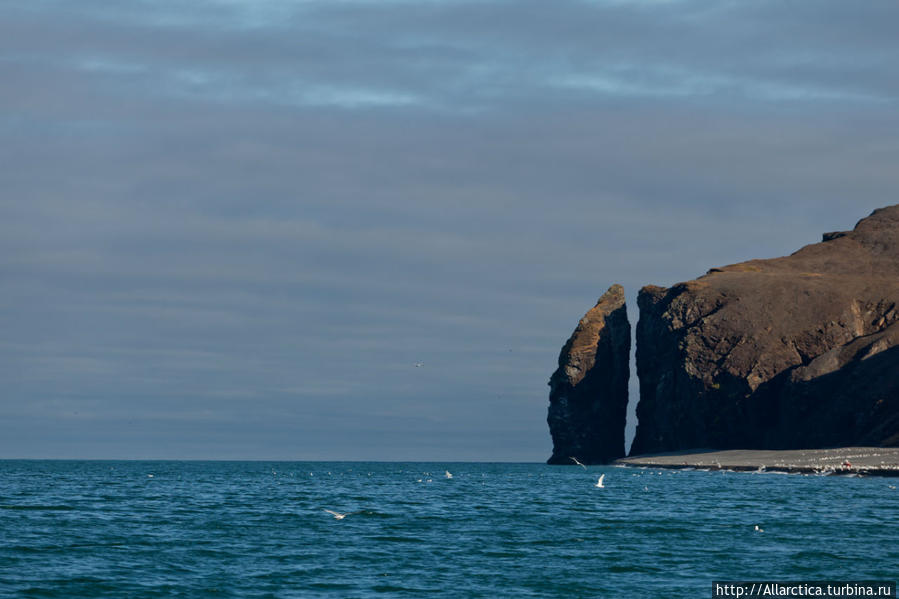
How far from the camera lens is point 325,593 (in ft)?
148

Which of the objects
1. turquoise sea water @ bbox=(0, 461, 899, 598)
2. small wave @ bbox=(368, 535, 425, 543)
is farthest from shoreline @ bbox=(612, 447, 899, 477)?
small wave @ bbox=(368, 535, 425, 543)

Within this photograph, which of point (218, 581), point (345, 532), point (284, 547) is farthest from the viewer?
point (345, 532)

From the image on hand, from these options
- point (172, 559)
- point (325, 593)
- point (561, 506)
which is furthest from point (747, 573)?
point (561, 506)

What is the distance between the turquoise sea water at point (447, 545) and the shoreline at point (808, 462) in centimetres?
3790

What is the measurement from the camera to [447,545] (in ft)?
203

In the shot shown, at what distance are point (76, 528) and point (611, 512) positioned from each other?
132 feet

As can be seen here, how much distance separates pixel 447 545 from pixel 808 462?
113265 millimetres

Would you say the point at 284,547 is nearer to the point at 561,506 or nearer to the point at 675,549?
the point at 675,549

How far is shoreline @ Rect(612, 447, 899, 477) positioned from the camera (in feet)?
453

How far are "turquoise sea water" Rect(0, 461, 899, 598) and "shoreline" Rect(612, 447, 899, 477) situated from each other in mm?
37899

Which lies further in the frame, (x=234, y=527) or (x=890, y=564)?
(x=234, y=527)

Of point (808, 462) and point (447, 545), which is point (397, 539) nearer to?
point (447, 545)

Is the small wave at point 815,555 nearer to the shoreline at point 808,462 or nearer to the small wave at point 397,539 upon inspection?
the small wave at point 397,539

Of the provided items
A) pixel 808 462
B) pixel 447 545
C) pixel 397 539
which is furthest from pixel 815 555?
pixel 808 462
